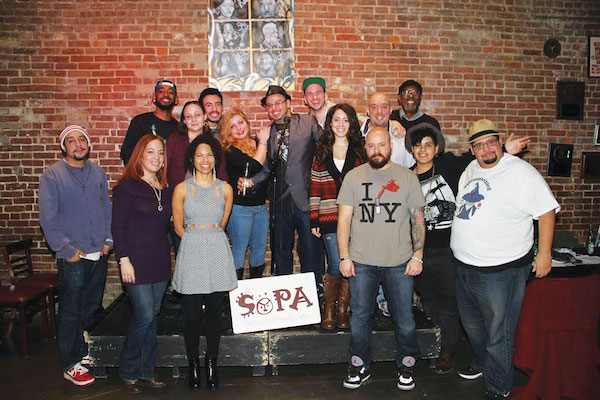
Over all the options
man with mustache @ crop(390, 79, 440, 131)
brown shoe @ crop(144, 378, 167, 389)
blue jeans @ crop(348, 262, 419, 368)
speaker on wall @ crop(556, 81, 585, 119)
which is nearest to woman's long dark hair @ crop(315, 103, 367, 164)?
blue jeans @ crop(348, 262, 419, 368)

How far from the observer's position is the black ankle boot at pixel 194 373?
11.2ft

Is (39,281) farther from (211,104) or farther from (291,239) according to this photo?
(291,239)

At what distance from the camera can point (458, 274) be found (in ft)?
11.2

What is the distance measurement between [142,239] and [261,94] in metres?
2.56

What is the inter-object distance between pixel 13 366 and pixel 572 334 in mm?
4423

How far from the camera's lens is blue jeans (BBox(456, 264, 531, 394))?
3.15m

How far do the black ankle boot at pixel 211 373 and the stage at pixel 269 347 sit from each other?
0.18 meters

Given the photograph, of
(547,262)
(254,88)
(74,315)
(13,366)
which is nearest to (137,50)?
(254,88)

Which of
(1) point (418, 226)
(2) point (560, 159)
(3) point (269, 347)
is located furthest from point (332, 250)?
(2) point (560, 159)

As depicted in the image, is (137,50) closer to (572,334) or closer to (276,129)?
(276,129)

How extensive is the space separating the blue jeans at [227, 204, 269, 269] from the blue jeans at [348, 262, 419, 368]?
101 cm

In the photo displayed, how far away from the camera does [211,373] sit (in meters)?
3.46

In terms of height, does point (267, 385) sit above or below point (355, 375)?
below

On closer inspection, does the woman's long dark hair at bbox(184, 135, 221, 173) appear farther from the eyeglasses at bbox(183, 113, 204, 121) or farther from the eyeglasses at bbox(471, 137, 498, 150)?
the eyeglasses at bbox(471, 137, 498, 150)
